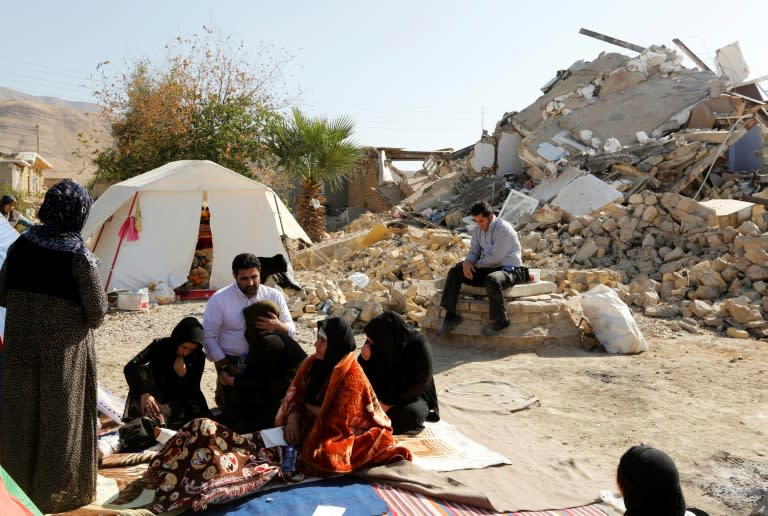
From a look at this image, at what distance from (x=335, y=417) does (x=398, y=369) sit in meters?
0.75

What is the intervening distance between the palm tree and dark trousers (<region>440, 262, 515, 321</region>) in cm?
771

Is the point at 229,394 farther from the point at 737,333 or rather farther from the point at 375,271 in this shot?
the point at 375,271

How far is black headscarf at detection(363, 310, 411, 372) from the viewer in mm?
4098

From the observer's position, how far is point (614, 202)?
12.2m

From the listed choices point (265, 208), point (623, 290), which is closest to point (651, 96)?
point (623, 290)

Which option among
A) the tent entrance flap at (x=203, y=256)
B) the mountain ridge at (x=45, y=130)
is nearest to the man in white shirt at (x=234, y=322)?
the tent entrance flap at (x=203, y=256)

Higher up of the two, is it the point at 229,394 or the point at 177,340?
the point at 177,340

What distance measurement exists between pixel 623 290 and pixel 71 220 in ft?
23.3

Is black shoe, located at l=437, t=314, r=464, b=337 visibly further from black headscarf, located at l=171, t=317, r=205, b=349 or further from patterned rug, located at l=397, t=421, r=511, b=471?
black headscarf, located at l=171, t=317, r=205, b=349

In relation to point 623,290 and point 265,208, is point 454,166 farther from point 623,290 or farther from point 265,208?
point 623,290

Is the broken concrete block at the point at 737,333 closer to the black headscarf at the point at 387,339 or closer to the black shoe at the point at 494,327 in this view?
the black shoe at the point at 494,327

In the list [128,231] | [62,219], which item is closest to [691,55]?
[128,231]

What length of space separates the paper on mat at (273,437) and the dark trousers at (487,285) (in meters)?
3.34

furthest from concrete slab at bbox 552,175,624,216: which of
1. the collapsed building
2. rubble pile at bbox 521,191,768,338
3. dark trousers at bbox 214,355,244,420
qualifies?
dark trousers at bbox 214,355,244,420
